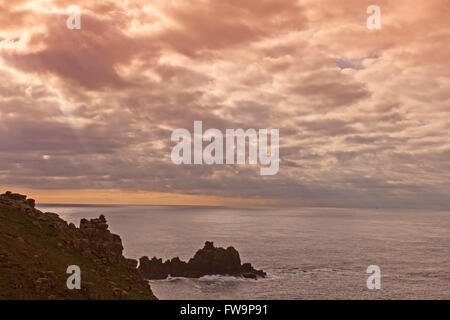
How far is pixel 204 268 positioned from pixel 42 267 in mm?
94300

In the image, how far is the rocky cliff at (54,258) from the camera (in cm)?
2589

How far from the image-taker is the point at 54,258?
29.9m

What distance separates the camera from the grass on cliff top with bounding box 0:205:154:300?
83.7 ft

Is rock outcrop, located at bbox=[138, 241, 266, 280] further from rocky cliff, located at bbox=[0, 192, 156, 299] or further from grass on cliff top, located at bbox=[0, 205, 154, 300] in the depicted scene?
grass on cliff top, located at bbox=[0, 205, 154, 300]

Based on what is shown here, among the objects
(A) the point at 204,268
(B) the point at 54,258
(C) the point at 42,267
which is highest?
(B) the point at 54,258

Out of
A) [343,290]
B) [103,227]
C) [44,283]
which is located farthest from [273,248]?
[44,283]

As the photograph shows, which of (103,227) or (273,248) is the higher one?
(103,227)

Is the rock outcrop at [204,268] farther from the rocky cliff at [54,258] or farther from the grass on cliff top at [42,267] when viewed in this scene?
the grass on cliff top at [42,267]

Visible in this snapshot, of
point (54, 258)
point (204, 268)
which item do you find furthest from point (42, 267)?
point (204, 268)

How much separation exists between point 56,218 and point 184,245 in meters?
159

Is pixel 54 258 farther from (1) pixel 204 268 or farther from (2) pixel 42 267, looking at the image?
(1) pixel 204 268

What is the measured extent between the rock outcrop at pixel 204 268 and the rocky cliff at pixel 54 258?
83292mm

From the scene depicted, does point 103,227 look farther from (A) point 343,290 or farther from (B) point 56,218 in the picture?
(A) point 343,290
